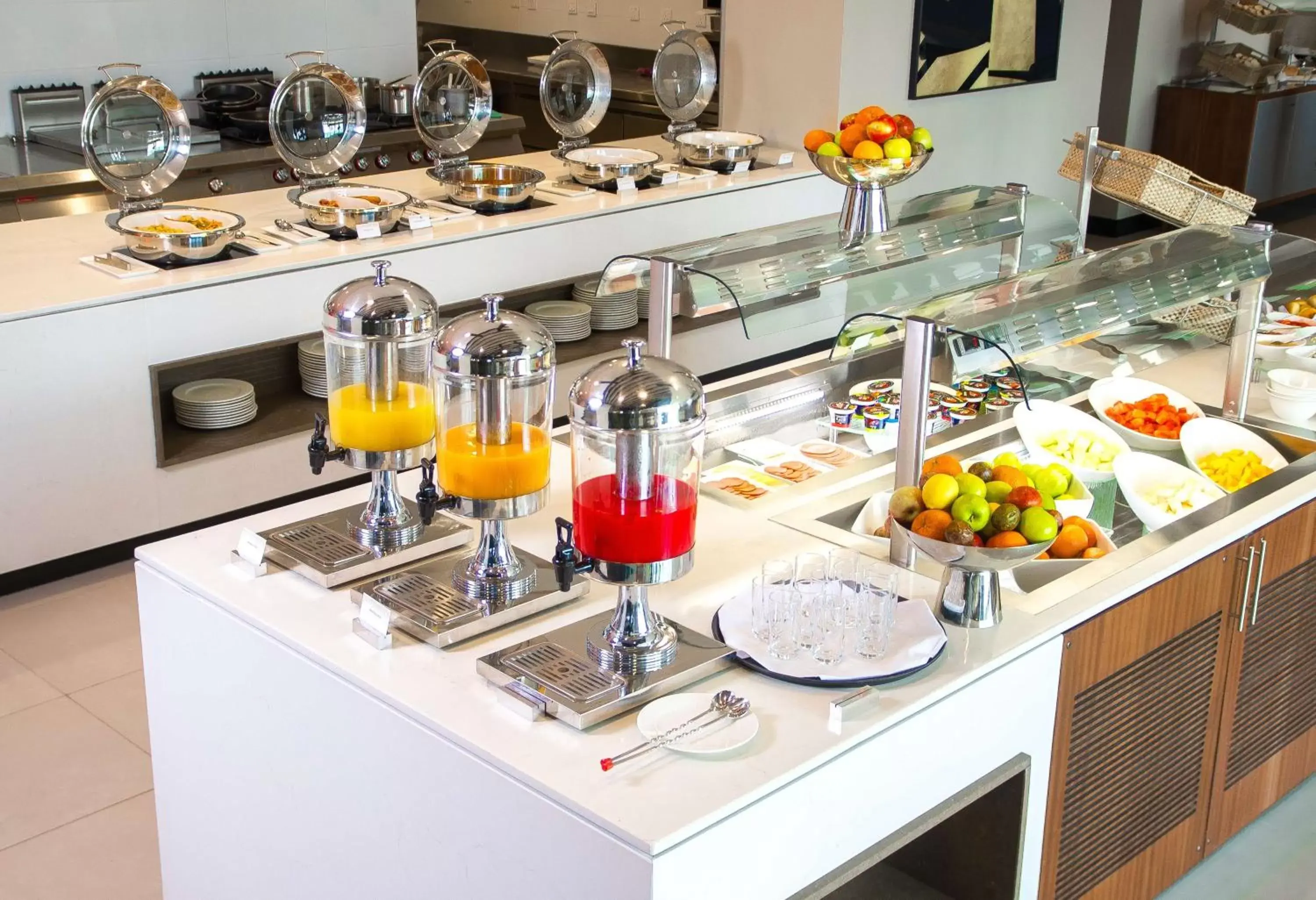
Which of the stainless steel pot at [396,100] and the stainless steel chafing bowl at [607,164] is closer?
the stainless steel chafing bowl at [607,164]

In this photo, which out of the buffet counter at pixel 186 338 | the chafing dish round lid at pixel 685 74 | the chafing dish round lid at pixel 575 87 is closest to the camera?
the buffet counter at pixel 186 338

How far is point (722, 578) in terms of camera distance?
2.30m

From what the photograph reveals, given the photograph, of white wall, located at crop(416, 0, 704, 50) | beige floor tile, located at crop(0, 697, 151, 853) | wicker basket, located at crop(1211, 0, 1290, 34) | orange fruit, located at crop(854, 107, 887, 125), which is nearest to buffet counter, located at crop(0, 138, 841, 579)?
orange fruit, located at crop(854, 107, 887, 125)

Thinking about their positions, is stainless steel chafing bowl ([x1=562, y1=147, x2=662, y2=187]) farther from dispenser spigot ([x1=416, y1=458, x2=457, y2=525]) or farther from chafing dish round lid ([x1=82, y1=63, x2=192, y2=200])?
dispenser spigot ([x1=416, y1=458, x2=457, y2=525])

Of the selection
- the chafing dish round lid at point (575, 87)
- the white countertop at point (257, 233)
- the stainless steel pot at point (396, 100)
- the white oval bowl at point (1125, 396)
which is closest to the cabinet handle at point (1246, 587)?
the white oval bowl at point (1125, 396)

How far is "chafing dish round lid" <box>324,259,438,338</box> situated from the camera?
2.14m

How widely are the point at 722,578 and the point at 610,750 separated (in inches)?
21.7

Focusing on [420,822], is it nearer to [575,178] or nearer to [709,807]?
[709,807]

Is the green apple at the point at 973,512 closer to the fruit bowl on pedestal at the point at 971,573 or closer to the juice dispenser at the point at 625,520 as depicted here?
the fruit bowl on pedestal at the point at 971,573

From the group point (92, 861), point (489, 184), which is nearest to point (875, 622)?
point (92, 861)

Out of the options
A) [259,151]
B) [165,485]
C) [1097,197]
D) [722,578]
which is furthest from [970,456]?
[1097,197]

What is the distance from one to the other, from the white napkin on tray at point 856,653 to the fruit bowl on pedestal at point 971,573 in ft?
0.14

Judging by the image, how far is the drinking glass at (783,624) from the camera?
2016 millimetres

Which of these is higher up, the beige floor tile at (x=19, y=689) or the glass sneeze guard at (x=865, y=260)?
the glass sneeze guard at (x=865, y=260)
